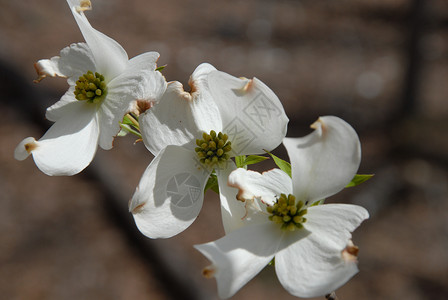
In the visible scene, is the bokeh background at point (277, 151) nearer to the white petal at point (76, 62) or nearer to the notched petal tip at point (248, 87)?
the white petal at point (76, 62)

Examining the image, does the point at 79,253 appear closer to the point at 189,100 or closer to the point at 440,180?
the point at 189,100

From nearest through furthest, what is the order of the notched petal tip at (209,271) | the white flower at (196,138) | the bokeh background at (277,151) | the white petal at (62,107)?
the notched petal tip at (209,271), the white flower at (196,138), the white petal at (62,107), the bokeh background at (277,151)

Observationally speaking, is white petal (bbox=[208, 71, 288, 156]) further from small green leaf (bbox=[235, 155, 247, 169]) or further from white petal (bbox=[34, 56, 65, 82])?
white petal (bbox=[34, 56, 65, 82])

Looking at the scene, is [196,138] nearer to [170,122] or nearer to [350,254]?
[170,122]

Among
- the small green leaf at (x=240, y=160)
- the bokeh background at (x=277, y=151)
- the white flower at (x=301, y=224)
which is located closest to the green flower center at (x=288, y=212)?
the white flower at (x=301, y=224)

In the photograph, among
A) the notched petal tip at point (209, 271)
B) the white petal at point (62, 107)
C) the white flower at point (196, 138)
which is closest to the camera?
the notched petal tip at point (209, 271)

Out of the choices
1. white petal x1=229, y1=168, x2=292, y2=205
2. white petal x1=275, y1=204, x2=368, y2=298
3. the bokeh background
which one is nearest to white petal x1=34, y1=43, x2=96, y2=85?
white petal x1=229, y1=168, x2=292, y2=205
